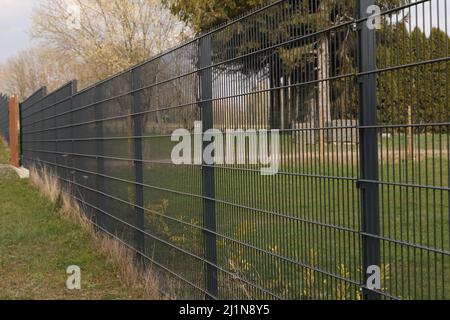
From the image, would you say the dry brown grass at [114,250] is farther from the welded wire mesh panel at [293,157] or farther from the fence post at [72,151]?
the welded wire mesh panel at [293,157]

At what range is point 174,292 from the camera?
18.6ft

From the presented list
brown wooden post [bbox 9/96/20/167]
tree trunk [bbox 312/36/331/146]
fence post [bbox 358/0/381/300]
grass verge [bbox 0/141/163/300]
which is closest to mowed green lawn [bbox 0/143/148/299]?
grass verge [bbox 0/141/163/300]

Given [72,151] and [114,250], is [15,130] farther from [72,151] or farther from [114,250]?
[114,250]

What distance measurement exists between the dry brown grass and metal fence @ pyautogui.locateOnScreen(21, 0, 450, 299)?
14cm

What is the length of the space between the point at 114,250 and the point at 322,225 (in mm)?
Answer: 4498

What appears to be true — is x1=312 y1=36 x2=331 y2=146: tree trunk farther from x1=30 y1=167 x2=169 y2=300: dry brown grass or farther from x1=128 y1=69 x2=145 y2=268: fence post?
x1=128 y1=69 x2=145 y2=268: fence post

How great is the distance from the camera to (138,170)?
6852 millimetres

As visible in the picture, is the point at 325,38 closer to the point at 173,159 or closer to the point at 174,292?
the point at 173,159

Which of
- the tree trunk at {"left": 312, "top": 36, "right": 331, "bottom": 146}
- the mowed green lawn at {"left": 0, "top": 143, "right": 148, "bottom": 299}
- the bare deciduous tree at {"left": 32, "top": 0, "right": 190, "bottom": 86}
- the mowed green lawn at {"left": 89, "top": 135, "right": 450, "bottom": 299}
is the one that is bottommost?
the mowed green lawn at {"left": 0, "top": 143, "right": 148, "bottom": 299}

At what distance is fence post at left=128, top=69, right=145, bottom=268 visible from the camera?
22.1 feet

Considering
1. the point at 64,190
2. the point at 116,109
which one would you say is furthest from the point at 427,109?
the point at 64,190

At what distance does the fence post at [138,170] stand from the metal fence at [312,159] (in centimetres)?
38

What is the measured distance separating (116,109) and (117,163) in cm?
61

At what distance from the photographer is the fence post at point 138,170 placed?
6.75 metres
